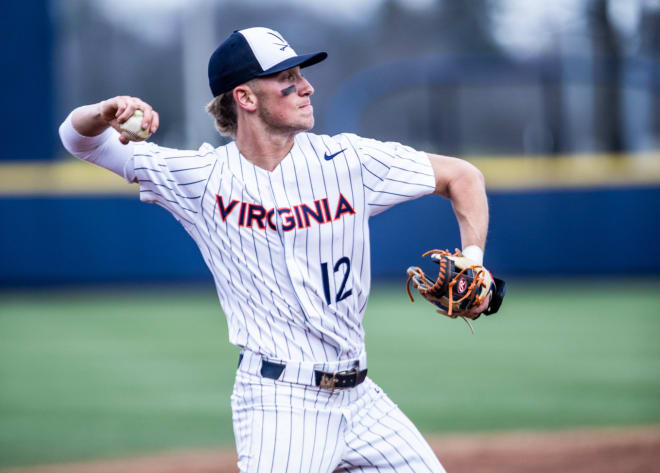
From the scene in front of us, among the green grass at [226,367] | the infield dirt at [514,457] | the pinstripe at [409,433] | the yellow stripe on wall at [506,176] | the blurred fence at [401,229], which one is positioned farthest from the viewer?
the yellow stripe on wall at [506,176]

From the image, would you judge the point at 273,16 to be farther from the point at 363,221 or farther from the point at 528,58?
the point at 363,221

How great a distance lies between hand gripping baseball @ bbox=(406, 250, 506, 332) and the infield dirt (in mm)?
2380

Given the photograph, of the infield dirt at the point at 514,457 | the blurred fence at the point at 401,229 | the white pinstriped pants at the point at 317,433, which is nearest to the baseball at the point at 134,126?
the white pinstriped pants at the point at 317,433

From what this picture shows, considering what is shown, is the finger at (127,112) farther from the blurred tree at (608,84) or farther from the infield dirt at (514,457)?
the blurred tree at (608,84)

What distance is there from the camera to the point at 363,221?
3191 millimetres

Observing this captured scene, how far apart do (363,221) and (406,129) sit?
29619mm

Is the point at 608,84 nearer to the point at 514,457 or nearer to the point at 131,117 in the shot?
the point at 514,457

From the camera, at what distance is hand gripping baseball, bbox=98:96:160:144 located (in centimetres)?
285

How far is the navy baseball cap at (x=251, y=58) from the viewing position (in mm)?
3148

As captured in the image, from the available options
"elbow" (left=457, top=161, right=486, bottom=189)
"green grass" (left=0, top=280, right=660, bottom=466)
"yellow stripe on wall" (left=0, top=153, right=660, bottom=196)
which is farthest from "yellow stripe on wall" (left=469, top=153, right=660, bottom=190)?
"elbow" (left=457, top=161, right=486, bottom=189)

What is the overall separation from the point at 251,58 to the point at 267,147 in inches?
12.0

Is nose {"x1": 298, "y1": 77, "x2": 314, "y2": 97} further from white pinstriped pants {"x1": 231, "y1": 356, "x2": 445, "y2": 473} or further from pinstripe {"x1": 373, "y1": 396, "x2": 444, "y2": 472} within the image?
pinstripe {"x1": 373, "y1": 396, "x2": 444, "y2": 472}

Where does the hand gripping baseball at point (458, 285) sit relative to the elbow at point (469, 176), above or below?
below

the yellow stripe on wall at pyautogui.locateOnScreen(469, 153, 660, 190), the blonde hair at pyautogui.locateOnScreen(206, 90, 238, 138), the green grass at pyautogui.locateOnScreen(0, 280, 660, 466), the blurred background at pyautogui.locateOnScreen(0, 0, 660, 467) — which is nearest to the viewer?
the blonde hair at pyautogui.locateOnScreen(206, 90, 238, 138)
